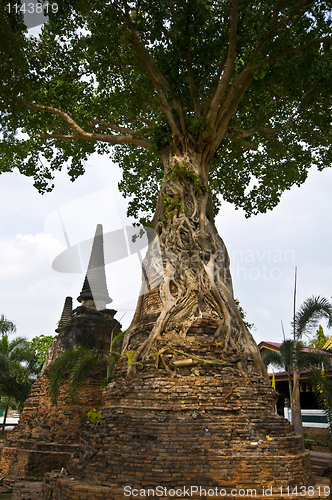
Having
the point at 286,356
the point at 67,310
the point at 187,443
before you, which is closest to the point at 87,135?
the point at 187,443

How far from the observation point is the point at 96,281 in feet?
56.1

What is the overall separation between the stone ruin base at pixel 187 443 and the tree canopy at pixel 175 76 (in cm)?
531

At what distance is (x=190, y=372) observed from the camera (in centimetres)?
643

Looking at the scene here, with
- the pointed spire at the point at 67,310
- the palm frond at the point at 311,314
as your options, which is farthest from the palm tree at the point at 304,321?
Result: the pointed spire at the point at 67,310

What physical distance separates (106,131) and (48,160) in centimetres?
250

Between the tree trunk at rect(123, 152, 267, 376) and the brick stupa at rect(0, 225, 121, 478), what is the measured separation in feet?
15.9

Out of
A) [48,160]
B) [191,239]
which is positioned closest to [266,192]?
[191,239]

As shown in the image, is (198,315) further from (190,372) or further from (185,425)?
(185,425)

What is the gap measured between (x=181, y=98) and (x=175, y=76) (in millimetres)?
605

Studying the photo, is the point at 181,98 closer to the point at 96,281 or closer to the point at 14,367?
the point at 96,281

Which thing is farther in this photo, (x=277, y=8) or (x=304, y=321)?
(x=304, y=321)

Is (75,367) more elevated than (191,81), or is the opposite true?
(191,81)

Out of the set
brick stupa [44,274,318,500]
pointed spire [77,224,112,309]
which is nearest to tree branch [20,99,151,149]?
brick stupa [44,274,318,500]

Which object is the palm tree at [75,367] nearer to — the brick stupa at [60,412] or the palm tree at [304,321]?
the brick stupa at [60,412]
